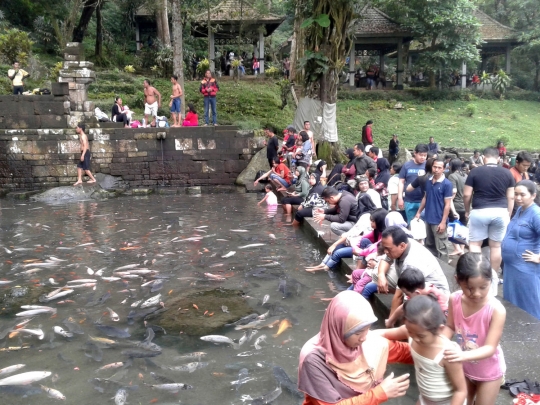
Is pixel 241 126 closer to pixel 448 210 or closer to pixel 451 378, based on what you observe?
pixel 448 210

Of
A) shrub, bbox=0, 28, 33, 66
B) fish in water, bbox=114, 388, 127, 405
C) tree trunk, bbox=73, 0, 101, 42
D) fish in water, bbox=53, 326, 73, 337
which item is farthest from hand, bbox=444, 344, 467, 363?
tree trunk, bbox=73, 0, 101, 42

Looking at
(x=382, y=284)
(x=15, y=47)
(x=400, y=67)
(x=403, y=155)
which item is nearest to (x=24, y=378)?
(x=382, y=284)

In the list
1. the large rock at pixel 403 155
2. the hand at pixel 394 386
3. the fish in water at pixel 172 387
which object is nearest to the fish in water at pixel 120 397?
the fish in water at pixel 172 387

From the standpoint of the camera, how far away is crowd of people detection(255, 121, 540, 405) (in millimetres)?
2781

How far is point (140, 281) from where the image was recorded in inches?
292

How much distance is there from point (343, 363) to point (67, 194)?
45.6 feet

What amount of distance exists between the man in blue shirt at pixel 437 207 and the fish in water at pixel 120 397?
436 cm

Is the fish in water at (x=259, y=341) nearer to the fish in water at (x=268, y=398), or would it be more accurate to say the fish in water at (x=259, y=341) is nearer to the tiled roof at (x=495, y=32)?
the fish in water at (x=268, y=398)

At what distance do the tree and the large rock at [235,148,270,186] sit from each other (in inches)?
558

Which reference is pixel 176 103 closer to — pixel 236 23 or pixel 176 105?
pixel 176 105

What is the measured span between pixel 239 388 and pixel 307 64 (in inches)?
519

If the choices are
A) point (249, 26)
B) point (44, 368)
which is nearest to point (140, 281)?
point (44, 368)

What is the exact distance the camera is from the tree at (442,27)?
89.1 feet

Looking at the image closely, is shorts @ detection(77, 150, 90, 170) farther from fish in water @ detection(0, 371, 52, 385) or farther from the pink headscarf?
the pink headscarf
